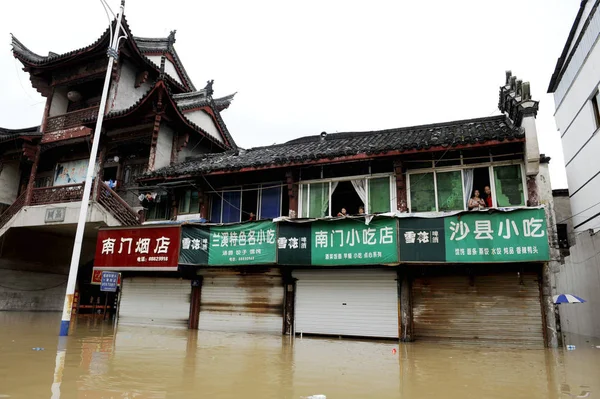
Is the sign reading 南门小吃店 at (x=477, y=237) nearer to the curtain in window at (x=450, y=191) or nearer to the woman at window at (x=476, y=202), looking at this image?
the woman at window at (x=476, y=202)

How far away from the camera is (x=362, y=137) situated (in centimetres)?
1703

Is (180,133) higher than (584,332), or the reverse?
(180,133)

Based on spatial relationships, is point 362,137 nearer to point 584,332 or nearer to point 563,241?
point 563,241

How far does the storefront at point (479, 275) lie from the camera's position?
11.3m

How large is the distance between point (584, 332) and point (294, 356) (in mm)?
13766

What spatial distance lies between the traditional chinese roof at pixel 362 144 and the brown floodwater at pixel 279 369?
19.7 ft

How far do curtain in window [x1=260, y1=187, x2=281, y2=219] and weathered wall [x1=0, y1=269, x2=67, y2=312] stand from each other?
50.3 ft

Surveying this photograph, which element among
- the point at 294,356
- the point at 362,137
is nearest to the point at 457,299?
the point at 294,356

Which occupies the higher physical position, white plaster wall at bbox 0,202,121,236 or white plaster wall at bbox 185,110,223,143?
white plaster wall at bbox 185,110,223,143

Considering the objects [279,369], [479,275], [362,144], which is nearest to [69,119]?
[362,144]

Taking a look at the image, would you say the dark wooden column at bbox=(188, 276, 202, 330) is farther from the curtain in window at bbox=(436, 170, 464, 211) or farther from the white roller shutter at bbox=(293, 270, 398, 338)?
the curtain in window at bbox=(436, 170, 464, 211)

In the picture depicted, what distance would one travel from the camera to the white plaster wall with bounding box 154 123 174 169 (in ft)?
58.2

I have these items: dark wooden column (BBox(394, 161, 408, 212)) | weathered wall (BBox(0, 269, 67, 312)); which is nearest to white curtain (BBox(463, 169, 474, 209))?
dark wooden column (BBox(394, 161, 408, 212))

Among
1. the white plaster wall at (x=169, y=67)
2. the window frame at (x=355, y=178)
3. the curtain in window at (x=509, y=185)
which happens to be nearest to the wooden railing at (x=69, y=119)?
the white plaster wall at (x=169, y=67)
